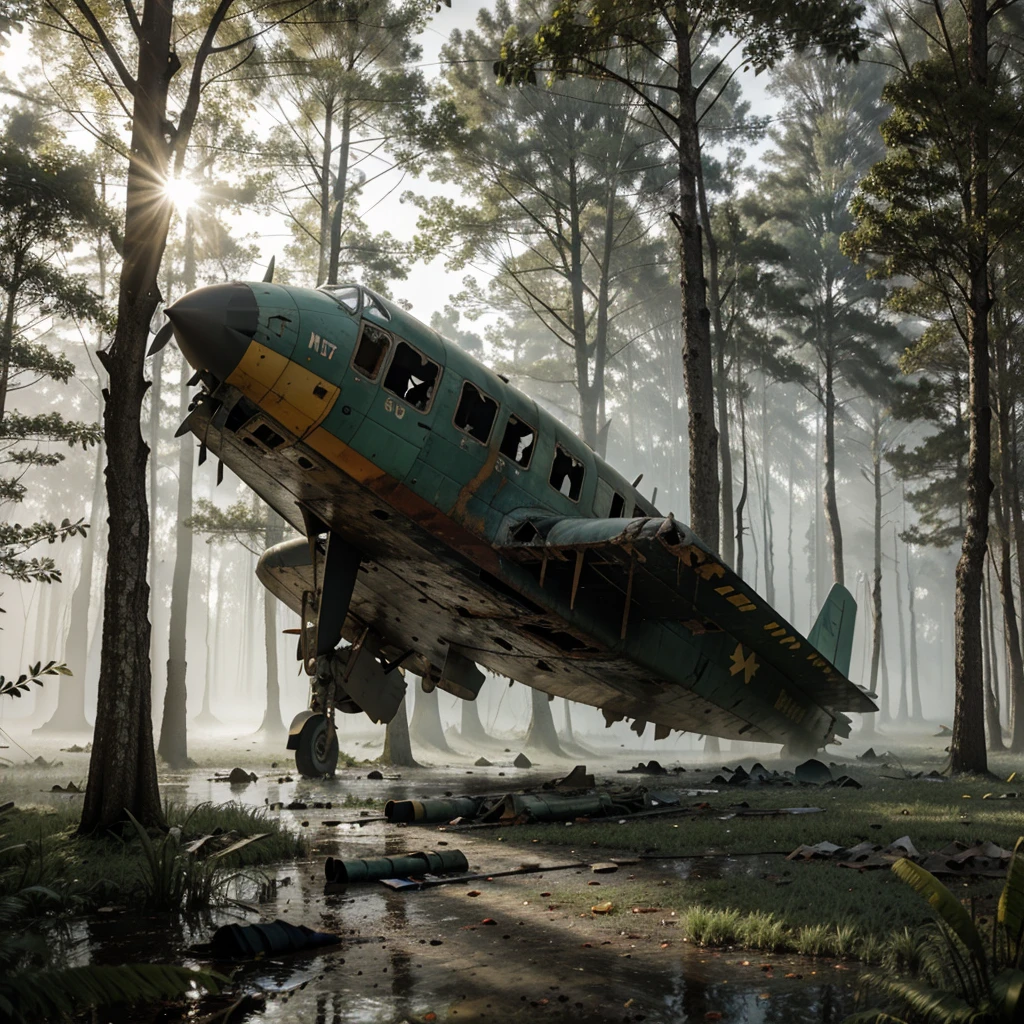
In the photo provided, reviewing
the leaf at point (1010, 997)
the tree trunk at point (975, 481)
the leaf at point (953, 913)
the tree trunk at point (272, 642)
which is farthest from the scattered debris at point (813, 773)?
the tree trunk at point (272, 642)

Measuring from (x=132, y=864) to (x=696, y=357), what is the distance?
44.7ft

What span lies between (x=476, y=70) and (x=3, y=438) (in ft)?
76.2

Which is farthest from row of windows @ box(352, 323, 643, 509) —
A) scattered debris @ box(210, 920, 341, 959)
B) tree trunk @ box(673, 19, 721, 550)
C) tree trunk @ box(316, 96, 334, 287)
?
tree trunk @ box(316, 96, 334, 287)

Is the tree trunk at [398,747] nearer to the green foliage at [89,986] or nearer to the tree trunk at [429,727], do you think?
the tree trunk at [429,727]

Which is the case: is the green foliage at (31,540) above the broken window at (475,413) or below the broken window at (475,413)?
below

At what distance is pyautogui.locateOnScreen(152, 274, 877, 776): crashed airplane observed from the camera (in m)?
9.91

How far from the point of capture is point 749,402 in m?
73.8

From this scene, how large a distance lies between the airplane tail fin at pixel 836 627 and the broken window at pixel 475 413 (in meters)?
10.2

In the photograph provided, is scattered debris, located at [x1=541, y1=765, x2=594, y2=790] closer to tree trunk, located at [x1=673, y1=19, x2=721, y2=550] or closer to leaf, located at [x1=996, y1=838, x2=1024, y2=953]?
tree trunk, located at [x1=673, y1=19, x2=721, y2=550]

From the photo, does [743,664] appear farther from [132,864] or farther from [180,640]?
[180,640]

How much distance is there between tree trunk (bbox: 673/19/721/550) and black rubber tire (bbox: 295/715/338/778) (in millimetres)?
8099

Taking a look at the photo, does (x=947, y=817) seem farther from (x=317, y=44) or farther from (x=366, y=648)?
(x=317, y=44)

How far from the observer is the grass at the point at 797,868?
4.81 meters

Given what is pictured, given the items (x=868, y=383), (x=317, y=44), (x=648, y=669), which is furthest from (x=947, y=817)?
(x=868, y=383)
